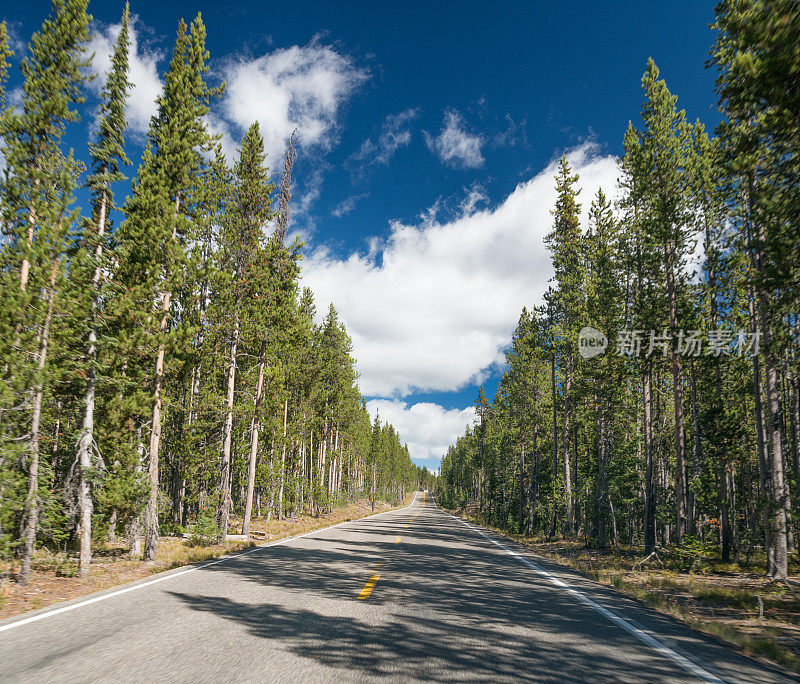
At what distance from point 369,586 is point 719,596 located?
7539 mm

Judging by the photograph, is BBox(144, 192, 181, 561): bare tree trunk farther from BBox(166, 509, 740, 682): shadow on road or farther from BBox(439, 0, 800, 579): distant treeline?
BBox(439, 0, 800, 579): distant treeline

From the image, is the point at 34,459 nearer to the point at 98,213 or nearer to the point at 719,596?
the point at 98,213

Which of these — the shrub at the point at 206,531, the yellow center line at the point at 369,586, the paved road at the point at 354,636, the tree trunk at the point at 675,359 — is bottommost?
the shrub at the point at 206,531

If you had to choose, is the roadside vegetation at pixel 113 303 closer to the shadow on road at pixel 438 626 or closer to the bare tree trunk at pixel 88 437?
the bare tree trunk at pixel 88 437

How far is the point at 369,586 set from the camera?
765 cm

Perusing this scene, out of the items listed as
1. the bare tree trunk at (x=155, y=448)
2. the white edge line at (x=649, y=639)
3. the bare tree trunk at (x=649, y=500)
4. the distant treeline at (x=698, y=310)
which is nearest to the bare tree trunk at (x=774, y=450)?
the distant treeline at (x=698, y=310)

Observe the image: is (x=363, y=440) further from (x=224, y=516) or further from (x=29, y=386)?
(x=29, y=386)

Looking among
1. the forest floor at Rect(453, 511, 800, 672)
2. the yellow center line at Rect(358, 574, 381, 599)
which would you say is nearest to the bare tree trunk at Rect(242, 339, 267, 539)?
the yellow center line at Rect(358, 574, 381, 599)

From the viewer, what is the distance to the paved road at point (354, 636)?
390 centimetres

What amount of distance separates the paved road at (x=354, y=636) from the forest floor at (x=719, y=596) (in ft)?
2.02

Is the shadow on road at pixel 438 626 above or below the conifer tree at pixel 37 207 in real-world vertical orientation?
below

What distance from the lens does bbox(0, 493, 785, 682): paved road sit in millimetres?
3896

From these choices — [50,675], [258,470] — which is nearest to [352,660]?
[50,675]

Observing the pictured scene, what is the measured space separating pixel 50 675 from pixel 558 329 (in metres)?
25.6
